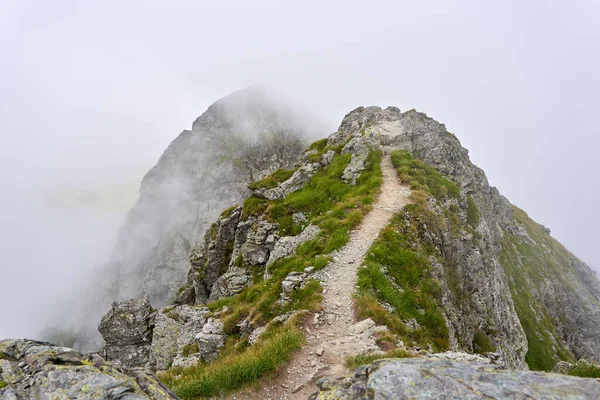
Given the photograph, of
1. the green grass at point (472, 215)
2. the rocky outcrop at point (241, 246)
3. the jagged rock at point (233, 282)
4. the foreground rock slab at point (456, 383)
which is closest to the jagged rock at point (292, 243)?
the rocky outcrop at point (241, 246)

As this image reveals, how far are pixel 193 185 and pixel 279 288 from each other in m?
156

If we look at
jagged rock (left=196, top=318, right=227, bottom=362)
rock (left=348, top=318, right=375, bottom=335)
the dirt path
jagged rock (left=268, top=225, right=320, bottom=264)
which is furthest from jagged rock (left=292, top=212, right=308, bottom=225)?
rock (left=348, top=318, right=375, bottom=335)

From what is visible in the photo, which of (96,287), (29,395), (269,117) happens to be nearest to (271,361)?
(29,395)

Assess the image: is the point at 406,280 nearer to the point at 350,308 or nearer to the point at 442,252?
the point at 350,308

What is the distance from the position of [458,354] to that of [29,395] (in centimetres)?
1427

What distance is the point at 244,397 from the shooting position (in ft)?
35.5

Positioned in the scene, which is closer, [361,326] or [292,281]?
[361,326]

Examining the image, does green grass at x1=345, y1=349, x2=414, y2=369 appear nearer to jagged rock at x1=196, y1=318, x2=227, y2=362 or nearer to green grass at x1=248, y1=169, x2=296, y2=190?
jagged rock at x1=196, y1=318, x2=227, y2=362

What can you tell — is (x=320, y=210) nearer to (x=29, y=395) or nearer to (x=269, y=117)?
(x=29, y=395)

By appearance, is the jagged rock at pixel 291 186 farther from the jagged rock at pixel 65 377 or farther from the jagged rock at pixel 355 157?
the jagged rock at pixel 65 377

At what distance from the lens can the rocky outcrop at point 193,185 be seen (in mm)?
155500

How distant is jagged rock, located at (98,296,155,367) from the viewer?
97.0 ft

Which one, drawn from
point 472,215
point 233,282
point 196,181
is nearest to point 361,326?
point 233,282

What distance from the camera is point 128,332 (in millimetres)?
30484
